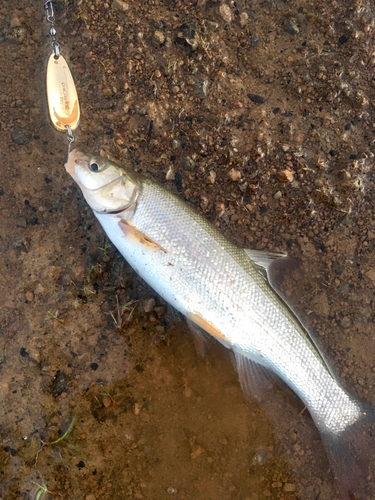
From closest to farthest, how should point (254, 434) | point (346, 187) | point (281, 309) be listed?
1. point (281, 309)
2. point (254, 434)
3. point (346, 187)

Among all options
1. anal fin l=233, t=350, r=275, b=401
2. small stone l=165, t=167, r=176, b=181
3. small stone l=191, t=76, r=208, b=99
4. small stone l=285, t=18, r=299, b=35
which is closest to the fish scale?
anal fin l=233, t=350, r=275, b=401

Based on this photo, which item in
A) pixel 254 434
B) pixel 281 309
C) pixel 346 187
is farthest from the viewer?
pixel 346 187

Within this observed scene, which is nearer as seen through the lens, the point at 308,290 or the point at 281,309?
the point at 281,309

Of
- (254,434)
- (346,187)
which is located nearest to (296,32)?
(346,187)

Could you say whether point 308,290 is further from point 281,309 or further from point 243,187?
point 243,187

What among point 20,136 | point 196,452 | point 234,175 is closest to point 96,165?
point 20,136

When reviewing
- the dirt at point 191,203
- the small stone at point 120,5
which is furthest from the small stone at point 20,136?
the small stone at point 120,5
